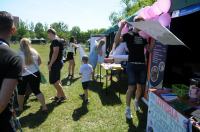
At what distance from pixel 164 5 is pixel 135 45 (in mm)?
1007

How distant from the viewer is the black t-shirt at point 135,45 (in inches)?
209

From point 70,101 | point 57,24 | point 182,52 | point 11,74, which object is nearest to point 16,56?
point 11,74

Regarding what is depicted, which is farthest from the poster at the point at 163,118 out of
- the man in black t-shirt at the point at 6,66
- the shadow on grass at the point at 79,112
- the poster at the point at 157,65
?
the shadow on grass at the point at 79,112

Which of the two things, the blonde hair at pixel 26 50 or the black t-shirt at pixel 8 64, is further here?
the blonde hair at pixel 26 50

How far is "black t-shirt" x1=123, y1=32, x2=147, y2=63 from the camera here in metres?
5.31

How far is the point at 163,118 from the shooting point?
372cm

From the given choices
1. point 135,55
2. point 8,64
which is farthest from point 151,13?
point 8,64

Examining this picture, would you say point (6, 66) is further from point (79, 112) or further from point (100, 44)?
point (100, 44)

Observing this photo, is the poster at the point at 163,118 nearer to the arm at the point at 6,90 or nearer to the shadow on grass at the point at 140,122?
the shadow on grass at the point at 140,122

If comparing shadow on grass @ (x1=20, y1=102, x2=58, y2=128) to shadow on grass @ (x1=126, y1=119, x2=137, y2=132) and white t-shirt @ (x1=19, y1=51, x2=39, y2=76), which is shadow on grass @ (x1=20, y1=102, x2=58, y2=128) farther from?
shadow on grass @ (x1=126, y1=119, x2=137, y2=132)

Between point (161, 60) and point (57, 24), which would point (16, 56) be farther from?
point (57, 24)

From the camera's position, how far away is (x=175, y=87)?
3.99 metres

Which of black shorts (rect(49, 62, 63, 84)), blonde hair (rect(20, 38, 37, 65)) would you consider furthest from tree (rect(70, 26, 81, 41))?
blonde hair (rect(20, 38, 37, 65))

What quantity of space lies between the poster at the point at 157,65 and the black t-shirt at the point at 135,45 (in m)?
0.53
